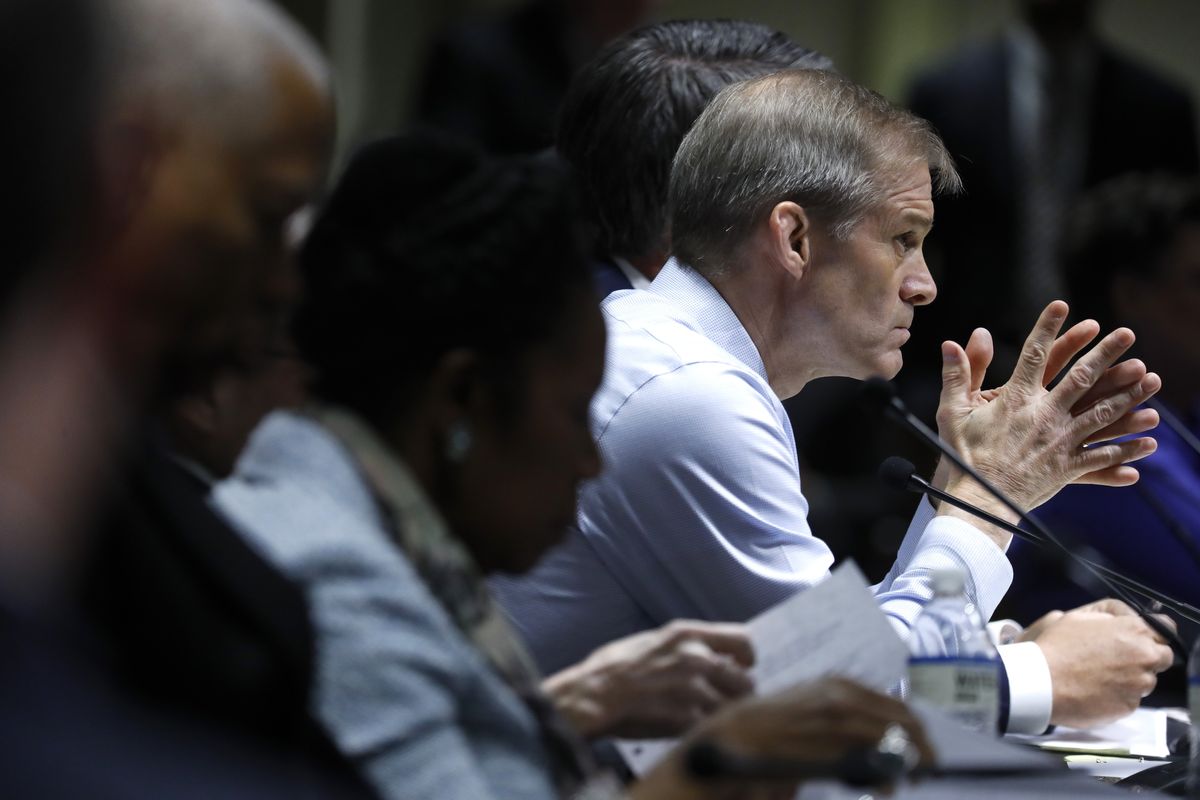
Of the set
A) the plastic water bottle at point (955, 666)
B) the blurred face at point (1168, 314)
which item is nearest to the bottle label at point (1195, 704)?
the plastic water bottle at point (955, 666)

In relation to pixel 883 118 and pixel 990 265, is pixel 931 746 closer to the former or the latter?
pixel 883 118

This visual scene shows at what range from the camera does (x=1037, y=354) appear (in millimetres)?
2141

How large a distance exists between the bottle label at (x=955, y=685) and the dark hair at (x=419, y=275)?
18.7 inches

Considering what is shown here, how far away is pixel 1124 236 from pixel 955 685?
2138 millimetres

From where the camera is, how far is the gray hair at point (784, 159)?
215cm

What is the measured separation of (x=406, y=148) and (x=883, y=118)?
1.03 meters

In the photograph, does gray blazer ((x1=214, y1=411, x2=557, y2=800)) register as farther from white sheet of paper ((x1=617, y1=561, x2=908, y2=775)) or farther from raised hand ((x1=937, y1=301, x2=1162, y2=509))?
raised hand ((x1=937, y1=301, x2=1162, y2=509))

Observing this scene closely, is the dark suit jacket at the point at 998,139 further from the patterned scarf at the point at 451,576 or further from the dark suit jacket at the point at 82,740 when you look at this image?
the dark suit jacket at the point at 82,740

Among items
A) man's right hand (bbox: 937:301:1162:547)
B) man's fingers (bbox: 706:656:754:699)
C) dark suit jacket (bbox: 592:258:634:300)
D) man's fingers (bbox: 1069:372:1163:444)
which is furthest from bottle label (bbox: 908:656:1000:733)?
dark suit jacket (bbox: 592:258:634:300)

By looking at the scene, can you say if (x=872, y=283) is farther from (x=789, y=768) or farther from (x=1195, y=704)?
(x=789, y=768)

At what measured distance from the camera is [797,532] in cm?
193

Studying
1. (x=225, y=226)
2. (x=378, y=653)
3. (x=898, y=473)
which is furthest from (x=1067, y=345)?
(x=225, y=226)

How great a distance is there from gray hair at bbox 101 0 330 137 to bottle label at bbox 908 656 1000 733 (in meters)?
0.73

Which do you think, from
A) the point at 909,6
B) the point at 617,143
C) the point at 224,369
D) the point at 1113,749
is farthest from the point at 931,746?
the point at 909,6
